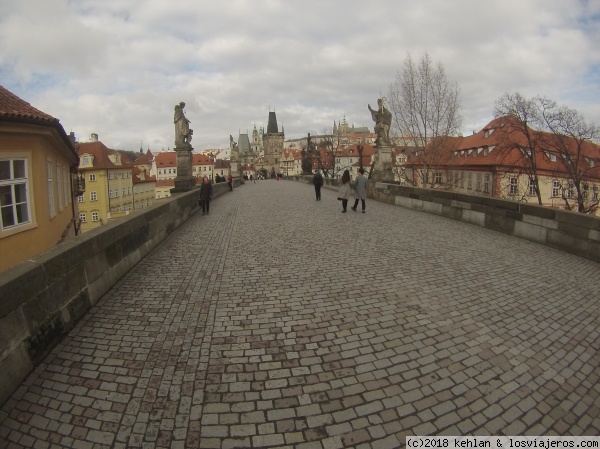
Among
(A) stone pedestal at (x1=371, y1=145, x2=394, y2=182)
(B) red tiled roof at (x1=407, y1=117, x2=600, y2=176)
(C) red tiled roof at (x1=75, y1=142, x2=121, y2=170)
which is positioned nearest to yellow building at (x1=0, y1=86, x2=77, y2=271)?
(A) stone pedestal at (x1=371, y1=145, x2=394, y2=182)

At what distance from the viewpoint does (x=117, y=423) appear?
2533mm

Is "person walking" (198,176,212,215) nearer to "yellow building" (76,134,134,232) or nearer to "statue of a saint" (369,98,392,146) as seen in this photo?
"statue of a saint" (369,98,392,146)

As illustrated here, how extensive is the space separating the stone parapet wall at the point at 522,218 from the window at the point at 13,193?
11218 mm

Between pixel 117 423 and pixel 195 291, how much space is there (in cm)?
243

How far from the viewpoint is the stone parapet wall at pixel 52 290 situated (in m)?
2.85

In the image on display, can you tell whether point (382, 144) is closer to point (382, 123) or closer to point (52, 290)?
point (382, 123)

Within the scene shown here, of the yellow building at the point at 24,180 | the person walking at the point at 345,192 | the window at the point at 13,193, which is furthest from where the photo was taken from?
the person walking at the point at 345,192

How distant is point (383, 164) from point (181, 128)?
9.24m

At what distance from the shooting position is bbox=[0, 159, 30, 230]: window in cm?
771

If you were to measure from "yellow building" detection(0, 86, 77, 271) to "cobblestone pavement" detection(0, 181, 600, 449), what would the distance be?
4118 mm

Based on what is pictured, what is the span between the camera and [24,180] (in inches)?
333

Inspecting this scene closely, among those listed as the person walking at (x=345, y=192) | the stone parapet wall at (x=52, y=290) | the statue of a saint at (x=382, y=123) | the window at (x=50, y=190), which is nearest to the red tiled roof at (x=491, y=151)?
the statue of a saint at (x=382, y=123)

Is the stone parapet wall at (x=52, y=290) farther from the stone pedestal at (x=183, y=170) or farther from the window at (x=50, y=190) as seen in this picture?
the stone pedestal at (x=183, y=170)

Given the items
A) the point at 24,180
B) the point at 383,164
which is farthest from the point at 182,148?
the point at 383,164
